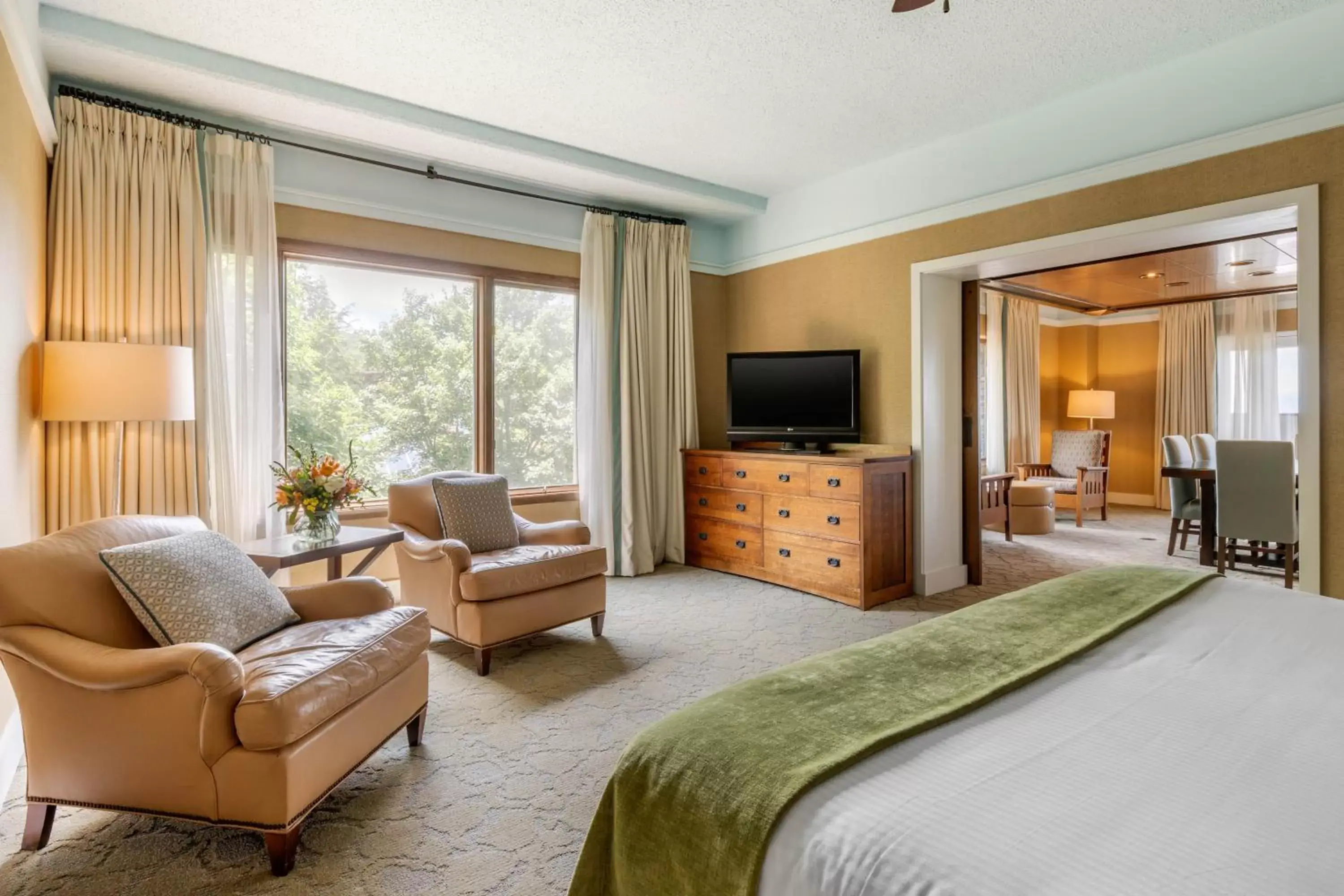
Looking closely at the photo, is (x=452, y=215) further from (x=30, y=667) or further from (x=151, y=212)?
(x=30, y=667)

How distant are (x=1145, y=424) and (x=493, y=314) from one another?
827cm

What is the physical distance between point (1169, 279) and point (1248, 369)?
2158 millimetres

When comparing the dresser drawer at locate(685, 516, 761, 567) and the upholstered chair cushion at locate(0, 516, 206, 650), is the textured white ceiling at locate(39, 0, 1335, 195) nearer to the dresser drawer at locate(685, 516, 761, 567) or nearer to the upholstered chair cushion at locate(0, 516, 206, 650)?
the upholstered chair cushion at locate(0, 516, 206, 650)

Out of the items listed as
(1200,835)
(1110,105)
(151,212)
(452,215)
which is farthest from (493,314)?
(1200,835)

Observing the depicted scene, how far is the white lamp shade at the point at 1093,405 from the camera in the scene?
868 cm

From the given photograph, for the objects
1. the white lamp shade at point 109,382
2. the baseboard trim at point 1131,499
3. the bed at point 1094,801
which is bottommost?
the baseboard trim at point 1131,499

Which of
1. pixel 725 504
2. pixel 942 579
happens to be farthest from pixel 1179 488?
pixel 725 504

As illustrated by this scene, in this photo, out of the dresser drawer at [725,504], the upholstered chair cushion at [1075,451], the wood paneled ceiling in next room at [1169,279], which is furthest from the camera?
the upholstered chair cushion at [1075,451]

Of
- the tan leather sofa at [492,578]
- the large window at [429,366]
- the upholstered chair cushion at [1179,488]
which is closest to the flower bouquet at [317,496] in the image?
the tan leather sofa at [492,578]

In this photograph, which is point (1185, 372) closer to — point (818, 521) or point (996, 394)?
point (996, 394)

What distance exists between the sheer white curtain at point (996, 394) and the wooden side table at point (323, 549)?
6917 millimetres

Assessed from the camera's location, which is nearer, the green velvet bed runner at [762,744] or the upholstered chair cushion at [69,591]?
the green velvet bed runner at [762,744]

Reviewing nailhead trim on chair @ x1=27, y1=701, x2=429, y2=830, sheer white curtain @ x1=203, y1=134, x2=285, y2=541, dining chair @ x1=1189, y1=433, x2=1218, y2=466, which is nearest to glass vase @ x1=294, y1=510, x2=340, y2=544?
sheer white curtain @ x1=203, y1=134, x2=285, y2=541

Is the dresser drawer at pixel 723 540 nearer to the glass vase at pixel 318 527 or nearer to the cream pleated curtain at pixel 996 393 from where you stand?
the glass vase at pixel 318 527
